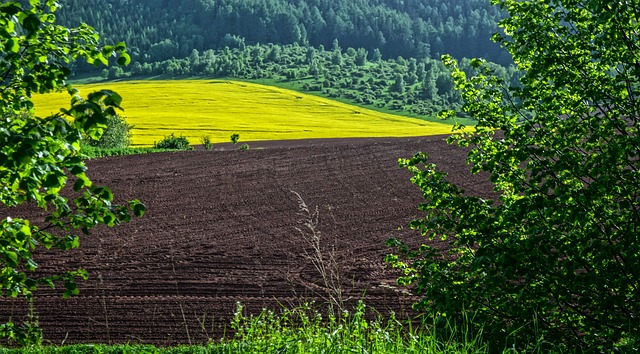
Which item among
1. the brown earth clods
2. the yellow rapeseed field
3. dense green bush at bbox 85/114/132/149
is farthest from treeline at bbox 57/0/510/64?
the brown earth clods

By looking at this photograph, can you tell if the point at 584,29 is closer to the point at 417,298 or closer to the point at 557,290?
the point at 557,290

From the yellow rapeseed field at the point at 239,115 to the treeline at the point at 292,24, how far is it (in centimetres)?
6307

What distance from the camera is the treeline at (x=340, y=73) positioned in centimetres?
10494

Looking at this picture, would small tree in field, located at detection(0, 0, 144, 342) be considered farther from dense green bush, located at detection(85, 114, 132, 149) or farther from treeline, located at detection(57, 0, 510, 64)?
treeline, located at detection(57, 0, 510, 64)

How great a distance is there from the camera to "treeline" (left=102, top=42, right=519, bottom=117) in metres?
105

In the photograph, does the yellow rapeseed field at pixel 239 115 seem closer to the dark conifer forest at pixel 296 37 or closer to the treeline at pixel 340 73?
the treeline at pixel 340 73

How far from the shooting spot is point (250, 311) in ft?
54.8

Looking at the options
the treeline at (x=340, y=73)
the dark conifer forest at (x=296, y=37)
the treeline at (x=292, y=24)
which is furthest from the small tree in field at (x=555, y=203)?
the treeline at (x=292, y=24)

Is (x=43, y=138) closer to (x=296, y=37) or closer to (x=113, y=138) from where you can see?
(x=113, y=138)

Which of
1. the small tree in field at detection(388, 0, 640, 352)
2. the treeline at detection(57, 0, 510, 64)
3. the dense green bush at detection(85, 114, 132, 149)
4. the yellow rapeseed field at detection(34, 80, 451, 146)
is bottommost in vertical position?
the yellow rapeseed field at detection(34, 80, 451, 146)

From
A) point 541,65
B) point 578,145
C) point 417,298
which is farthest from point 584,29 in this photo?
point 417,298

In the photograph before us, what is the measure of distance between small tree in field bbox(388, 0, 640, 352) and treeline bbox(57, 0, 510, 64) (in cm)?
14429

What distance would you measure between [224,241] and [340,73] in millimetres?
101592

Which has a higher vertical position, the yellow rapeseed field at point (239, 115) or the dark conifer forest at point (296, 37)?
A: the dark conifer forest at point (296, 37)
